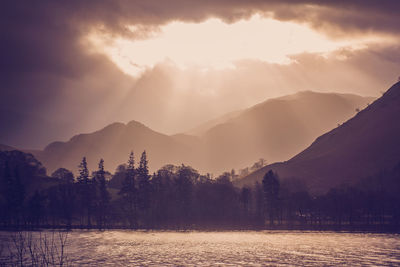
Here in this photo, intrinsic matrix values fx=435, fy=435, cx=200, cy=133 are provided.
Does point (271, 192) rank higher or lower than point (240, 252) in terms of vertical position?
higher

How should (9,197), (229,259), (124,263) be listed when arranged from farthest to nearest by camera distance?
A: (9,197) < (229,259) < (124,263)

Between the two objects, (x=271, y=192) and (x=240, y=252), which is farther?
(x=271, y=192)

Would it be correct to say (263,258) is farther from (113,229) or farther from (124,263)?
(113,229)

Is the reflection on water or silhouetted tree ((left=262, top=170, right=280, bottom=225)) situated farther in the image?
silhouetted tree ((left=262, top=170, right=280, bottom=225))

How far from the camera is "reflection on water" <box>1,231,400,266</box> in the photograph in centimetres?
8538

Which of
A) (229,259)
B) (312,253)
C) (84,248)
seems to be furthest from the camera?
(84,248)

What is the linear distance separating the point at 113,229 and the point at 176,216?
31.3 meters

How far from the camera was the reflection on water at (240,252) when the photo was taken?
280 ft

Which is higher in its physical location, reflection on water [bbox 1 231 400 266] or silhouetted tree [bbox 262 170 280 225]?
silhouetted tree [bbox 262 170 280 225]

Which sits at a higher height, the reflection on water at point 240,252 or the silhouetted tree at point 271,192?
the silhouetted tree at point 271,192

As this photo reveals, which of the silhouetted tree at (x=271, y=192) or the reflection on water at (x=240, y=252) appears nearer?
the reflection on water at (x=240, y=252)

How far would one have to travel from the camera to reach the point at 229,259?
8962cm

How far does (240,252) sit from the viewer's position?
330 feet

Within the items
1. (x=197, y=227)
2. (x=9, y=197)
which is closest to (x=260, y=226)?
(x=197, y=227)
